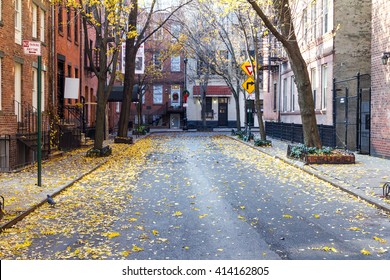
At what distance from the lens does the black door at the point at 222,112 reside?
213 ft

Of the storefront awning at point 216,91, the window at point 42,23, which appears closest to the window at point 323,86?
the window at point 42,23

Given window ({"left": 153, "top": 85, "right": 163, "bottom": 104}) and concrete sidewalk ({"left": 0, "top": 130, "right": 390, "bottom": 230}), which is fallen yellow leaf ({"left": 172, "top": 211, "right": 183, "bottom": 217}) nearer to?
concrete sidewalk ({"left": 0, "top": 130, "right": 390, "bottom": 230})

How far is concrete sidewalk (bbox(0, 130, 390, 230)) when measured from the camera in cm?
1031

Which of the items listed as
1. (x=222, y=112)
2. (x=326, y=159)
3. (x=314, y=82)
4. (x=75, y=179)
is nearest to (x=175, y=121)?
(x=222, y=112)

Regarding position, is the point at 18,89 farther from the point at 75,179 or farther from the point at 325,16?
the point at 325,16

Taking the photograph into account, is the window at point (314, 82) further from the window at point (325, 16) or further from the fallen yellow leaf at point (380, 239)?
the fallen yellow leaf at point (380, 239)

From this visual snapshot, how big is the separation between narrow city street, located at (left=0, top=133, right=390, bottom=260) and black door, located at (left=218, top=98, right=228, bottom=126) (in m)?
50.1

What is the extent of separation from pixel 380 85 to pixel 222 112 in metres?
45.0

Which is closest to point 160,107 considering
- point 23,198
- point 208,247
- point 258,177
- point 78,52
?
point 78,52

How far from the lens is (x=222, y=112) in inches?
2564

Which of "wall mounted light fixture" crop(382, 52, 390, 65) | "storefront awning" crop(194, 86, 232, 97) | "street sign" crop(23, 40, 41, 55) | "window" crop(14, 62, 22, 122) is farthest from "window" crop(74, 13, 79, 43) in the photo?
"storefront awning" crop(194, 86, 232, 97)

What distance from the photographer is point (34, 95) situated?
72.4 ft

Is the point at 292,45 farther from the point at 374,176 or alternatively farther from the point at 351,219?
the point at 351,219

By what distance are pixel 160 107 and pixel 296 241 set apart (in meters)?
58.3
